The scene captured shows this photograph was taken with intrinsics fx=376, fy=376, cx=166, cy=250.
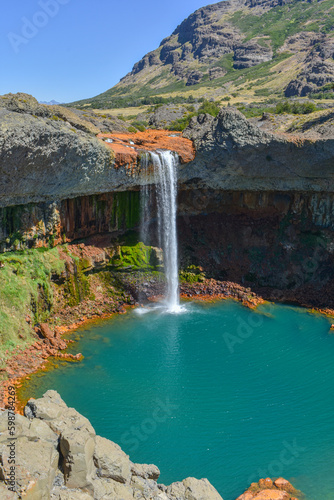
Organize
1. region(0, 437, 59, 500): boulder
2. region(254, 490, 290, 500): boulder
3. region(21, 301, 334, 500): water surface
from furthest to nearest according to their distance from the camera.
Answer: region(21, 301, 334, 500): water surface, region(254, 490, 290, 500): boulder, region(0, 437, 59, 500): boulder

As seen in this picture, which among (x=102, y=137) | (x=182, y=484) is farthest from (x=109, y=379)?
(x=102, y=137)

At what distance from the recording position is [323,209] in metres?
33.7

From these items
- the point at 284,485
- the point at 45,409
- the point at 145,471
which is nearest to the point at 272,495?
the point at 284,485

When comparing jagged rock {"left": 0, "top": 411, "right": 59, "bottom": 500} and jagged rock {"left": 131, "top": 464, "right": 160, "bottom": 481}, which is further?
jagged rock {"left": 131, "top": 464, "right": 160, "bottom": 481}

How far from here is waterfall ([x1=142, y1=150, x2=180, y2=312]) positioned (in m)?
30.8

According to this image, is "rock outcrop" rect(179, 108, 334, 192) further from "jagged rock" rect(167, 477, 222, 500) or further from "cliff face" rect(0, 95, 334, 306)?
"jagged rock" rect(167, 477, 222, 500)

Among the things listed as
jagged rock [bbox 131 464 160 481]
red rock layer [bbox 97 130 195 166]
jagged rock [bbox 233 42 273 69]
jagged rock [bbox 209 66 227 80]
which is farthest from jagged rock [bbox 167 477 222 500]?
jagged rock [bbox 233 42 273 69]

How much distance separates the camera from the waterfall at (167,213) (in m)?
30.8

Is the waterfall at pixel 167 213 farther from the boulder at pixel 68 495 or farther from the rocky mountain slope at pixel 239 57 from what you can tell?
the rocky mountain slope at pixel 239 57

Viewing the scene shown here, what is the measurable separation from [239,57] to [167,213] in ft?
424

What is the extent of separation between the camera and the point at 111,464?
511 inches

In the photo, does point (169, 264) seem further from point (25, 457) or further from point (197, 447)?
point (25, 457)

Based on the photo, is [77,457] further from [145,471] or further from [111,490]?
[145,471]

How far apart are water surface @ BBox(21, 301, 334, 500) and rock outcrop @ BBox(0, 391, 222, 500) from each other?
2121mm
